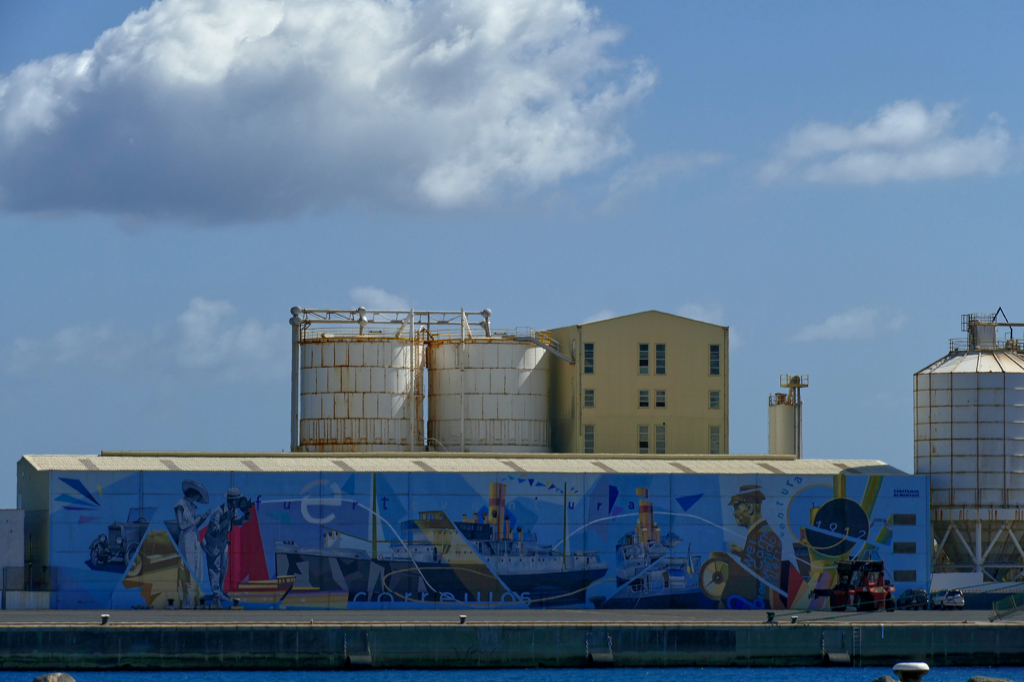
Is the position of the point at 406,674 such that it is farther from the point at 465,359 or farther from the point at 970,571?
the point at 970,571

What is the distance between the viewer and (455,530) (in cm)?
6981

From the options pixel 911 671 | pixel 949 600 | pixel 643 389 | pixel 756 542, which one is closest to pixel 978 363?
pixel 949 600

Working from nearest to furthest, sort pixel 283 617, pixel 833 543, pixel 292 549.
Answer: pixel 283 617 → pixel 292 549 → pixel 833 543

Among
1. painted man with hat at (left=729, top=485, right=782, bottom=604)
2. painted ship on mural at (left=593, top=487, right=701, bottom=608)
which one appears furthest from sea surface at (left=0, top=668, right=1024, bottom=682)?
painted man with hat at (left=729, top=485, right=782, bottom=604)

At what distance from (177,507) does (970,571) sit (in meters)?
37.0

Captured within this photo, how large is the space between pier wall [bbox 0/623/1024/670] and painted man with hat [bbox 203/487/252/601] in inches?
375

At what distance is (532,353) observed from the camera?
265 ft

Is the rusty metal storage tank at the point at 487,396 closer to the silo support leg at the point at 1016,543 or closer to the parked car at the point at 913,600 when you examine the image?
the parked car at the point at 913,600

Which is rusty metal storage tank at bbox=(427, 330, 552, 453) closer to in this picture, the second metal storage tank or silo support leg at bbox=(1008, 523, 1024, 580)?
the second metal storage tank

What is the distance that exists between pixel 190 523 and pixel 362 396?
13244 mm

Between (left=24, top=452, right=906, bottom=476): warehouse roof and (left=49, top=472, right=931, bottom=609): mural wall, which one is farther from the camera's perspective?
(left=24, top=452, right=906, bottom=476): warehouse roof

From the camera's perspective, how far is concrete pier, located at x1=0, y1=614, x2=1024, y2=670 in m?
56.9

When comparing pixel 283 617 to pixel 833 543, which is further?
pixel 833 543

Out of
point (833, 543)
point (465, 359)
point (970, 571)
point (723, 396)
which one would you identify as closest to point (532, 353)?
point (465, 359)
